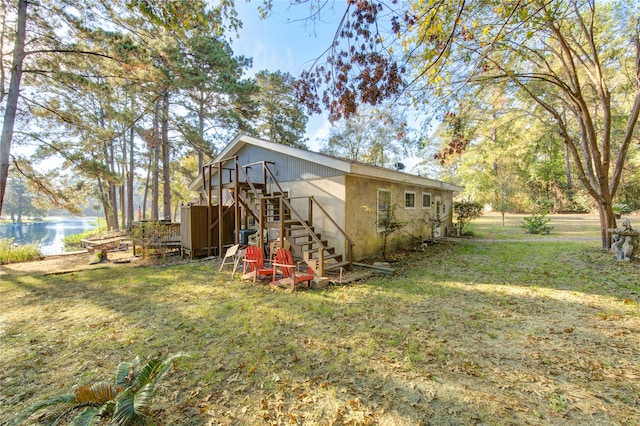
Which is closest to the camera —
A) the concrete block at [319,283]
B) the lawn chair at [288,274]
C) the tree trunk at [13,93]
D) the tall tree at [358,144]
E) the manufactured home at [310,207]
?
the lawn chair at [288,274]

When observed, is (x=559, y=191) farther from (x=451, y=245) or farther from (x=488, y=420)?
(x=488, y=420)

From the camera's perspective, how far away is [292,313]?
4.49 m

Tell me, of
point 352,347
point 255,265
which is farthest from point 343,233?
point 352,347

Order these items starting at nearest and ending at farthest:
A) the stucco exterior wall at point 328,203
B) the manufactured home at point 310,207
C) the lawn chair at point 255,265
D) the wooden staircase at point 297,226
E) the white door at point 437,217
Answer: the lawn chair at point 255,265 → the wooden staircase at point 297,226 → the manufactured home at point 310,207 → the stucco exterior wall at point 328,203 → the white door at point 437,217

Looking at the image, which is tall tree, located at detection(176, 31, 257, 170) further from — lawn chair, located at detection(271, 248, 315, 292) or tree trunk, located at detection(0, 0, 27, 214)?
lawn chair, located at detection(271, 248, 315, 292)

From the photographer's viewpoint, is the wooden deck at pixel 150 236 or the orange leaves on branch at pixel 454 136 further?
the wooden deck at pixel 150 236

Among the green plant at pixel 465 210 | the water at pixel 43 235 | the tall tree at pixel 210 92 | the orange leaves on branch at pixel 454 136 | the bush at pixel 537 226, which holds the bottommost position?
the water at pixel 43 235

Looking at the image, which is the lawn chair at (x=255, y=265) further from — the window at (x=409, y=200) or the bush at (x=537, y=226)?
the bush at (x=537, y=226)

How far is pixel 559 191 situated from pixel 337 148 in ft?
75.2

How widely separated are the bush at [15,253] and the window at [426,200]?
1568cm

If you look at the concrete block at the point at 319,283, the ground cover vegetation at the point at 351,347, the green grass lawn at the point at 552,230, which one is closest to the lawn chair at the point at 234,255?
the ground cover vegetation at the point at 351,347

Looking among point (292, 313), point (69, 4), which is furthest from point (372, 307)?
point (69, 4)

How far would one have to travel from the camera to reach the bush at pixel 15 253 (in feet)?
30.2

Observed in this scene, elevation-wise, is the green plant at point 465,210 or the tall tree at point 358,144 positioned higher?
the tall tree at point 358,144
